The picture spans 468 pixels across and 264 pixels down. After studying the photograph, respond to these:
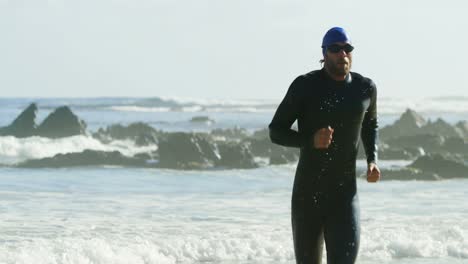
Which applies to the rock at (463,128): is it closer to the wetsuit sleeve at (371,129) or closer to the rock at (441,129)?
the rock at (441,129)

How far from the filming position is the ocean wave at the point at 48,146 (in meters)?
38.9

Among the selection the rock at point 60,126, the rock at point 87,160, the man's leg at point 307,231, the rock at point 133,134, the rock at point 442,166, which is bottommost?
the rock at point 133,134

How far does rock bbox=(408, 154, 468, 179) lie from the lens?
2677 cm

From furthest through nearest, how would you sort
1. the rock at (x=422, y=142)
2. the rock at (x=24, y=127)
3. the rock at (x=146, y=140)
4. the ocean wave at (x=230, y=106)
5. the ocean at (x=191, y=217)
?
the ocean wave at (x=230, y=106) < the rock at (x=24, y=127) < the rock at (x=146, y=140) < the rock at (x=422, y=142) < the ocean at (x=191, y=217)

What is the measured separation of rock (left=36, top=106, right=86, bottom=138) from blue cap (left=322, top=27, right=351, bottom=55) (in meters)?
39.8

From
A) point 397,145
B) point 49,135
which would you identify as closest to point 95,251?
point 397,145

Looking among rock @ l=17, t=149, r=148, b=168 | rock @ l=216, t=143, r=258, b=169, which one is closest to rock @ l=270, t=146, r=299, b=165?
rock @ l=216, t=143, r=258, b=169

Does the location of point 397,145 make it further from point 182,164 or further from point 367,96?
point 367,96

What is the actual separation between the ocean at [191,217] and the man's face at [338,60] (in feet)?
22.3

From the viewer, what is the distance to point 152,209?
726 inches

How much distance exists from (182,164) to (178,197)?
9314mm

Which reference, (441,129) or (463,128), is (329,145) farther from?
(463,128)

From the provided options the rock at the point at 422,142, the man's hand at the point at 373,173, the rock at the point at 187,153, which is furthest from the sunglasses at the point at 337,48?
the rock at the point at 422,142

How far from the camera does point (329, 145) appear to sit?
6070 mm
